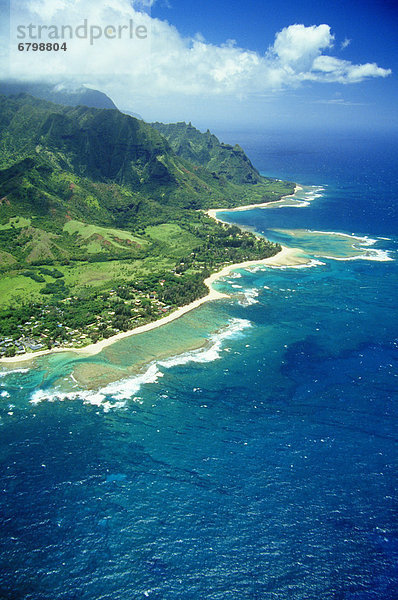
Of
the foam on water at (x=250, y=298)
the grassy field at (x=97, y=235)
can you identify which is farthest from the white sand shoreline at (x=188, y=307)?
the grassy field at (x=97, y=235)

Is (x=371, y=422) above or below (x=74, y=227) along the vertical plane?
below

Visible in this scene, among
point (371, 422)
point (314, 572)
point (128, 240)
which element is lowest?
point (314, 572)

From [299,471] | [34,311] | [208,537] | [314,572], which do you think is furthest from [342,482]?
[34,311]

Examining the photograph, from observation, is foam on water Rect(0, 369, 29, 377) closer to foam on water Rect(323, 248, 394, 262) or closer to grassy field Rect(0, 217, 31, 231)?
grassy field Rect(0, 217, 31, 231)

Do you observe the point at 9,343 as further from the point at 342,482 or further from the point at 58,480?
the point at 342,482

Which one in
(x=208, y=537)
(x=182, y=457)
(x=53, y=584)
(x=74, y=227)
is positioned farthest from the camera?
(x=74, y=227)

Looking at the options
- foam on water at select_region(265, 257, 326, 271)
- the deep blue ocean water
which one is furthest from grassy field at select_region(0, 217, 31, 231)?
foam on water at select_region(265, 257, 326, 271)

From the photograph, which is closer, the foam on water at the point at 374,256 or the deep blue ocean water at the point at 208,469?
the deep blue ocean water at the point at 208,469

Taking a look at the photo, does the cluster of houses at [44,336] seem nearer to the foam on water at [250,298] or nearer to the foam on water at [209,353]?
the foam on water at [209,353]
